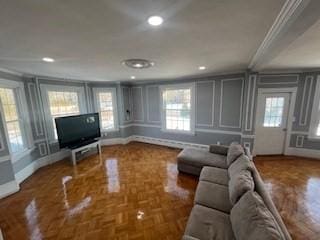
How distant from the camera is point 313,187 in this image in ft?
9.10

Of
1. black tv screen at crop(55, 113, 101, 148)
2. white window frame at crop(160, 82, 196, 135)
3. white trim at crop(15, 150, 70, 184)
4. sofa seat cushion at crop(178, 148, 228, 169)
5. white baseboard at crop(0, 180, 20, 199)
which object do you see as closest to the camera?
white baseboard at crop(0, 180, 20, 199)

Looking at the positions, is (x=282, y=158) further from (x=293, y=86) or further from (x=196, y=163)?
(x=196, y=163)

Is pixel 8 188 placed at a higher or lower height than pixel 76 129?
lower

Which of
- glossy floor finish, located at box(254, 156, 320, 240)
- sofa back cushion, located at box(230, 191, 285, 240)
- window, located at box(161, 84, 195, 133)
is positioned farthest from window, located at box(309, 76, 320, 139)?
sofa back cushion, located at box(230, 191, 285, 240)

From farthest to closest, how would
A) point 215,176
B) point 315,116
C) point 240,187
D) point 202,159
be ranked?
point 315,116
point 202,159
point 215,176
point 240,187

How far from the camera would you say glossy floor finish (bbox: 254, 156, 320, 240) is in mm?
1990

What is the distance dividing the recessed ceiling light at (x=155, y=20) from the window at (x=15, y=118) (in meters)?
3.42

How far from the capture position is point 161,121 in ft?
17.7

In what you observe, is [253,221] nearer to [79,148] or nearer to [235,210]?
[235,210]

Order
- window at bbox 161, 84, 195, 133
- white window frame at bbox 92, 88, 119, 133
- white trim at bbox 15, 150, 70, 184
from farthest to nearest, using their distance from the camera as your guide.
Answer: white window frame at bbox 92, 88, 119, 133 → window at bbox 161, 84, 195, 133 → white trim at bbox 15, 150, 70, 184

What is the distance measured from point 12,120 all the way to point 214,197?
4201mm

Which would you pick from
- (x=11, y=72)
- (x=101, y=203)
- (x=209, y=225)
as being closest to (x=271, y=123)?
(x=209, y=225)

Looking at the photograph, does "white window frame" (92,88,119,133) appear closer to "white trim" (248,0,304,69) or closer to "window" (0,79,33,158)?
"window" (0,79,33,158)

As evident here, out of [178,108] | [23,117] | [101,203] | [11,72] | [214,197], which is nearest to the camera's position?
[214,197]
